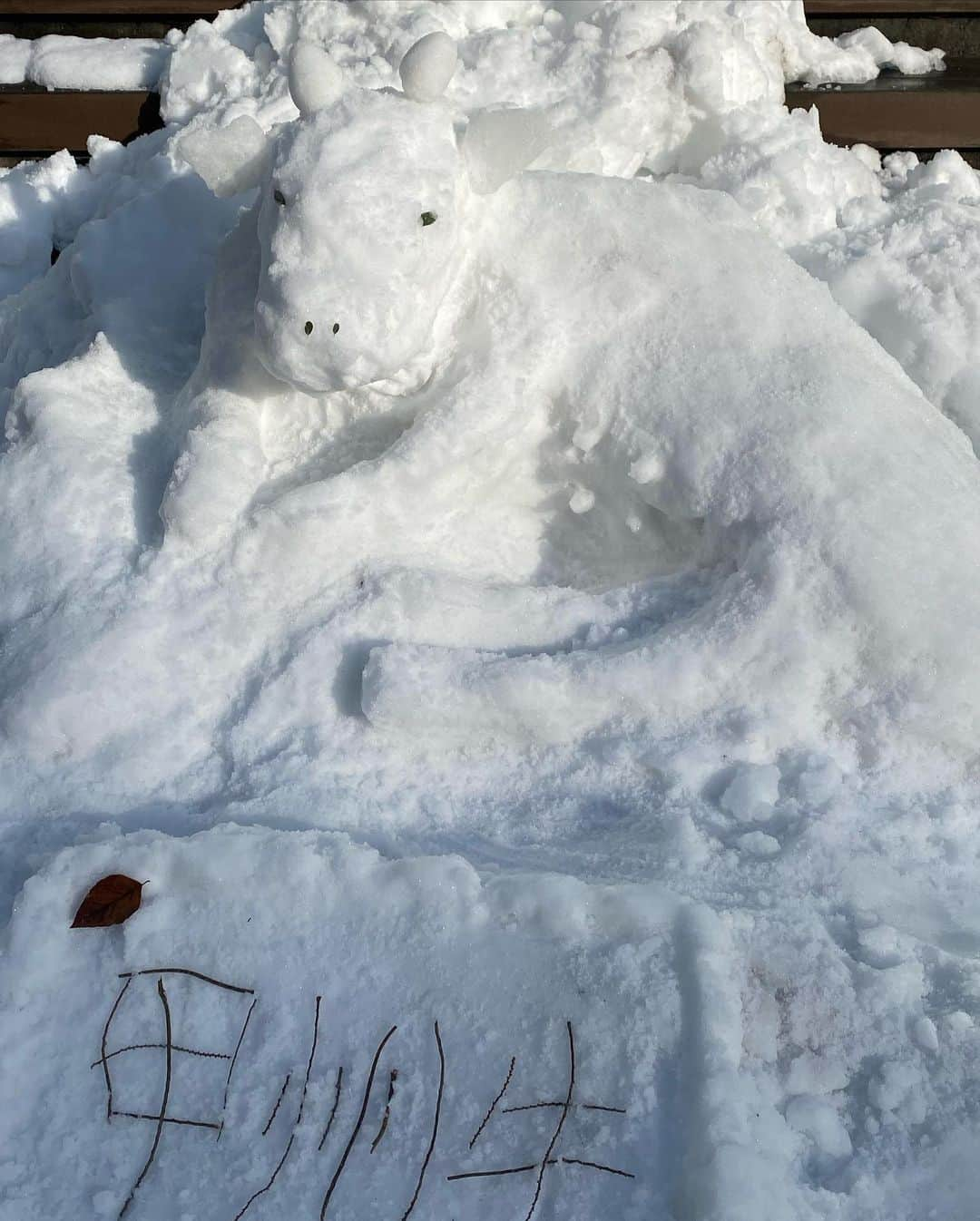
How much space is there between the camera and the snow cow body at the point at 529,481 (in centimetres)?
206

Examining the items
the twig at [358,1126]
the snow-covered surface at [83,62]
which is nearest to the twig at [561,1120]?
the twig at [358,1126]

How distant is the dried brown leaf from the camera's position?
181cm

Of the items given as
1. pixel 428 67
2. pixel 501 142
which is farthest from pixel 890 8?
pixel 428 67

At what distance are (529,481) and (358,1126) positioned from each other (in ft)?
4.55

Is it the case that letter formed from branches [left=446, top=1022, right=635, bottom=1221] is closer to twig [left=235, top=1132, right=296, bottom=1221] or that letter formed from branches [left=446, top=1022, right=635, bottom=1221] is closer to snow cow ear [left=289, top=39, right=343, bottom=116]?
twig [left=235, top=1132, right=296, bottom=1221]

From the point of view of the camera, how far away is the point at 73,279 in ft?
10.3

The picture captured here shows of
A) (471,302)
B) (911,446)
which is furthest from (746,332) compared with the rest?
(471,302)

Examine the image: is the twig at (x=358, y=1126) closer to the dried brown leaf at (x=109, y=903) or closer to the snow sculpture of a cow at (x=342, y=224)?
the dried brown leaf at (x=109, y=903)

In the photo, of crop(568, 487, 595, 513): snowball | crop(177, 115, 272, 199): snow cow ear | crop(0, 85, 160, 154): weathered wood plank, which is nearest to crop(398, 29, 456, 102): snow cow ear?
crop(177, 115, 272, 199): snow cow ear

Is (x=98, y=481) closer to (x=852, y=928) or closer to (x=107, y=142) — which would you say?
(x=852, y=928)

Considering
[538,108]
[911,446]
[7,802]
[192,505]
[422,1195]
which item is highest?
[538,108]

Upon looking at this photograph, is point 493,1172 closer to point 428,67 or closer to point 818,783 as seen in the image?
point 818,783

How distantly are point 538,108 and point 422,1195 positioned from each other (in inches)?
80.9

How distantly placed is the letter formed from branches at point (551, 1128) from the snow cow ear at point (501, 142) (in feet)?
5.61
